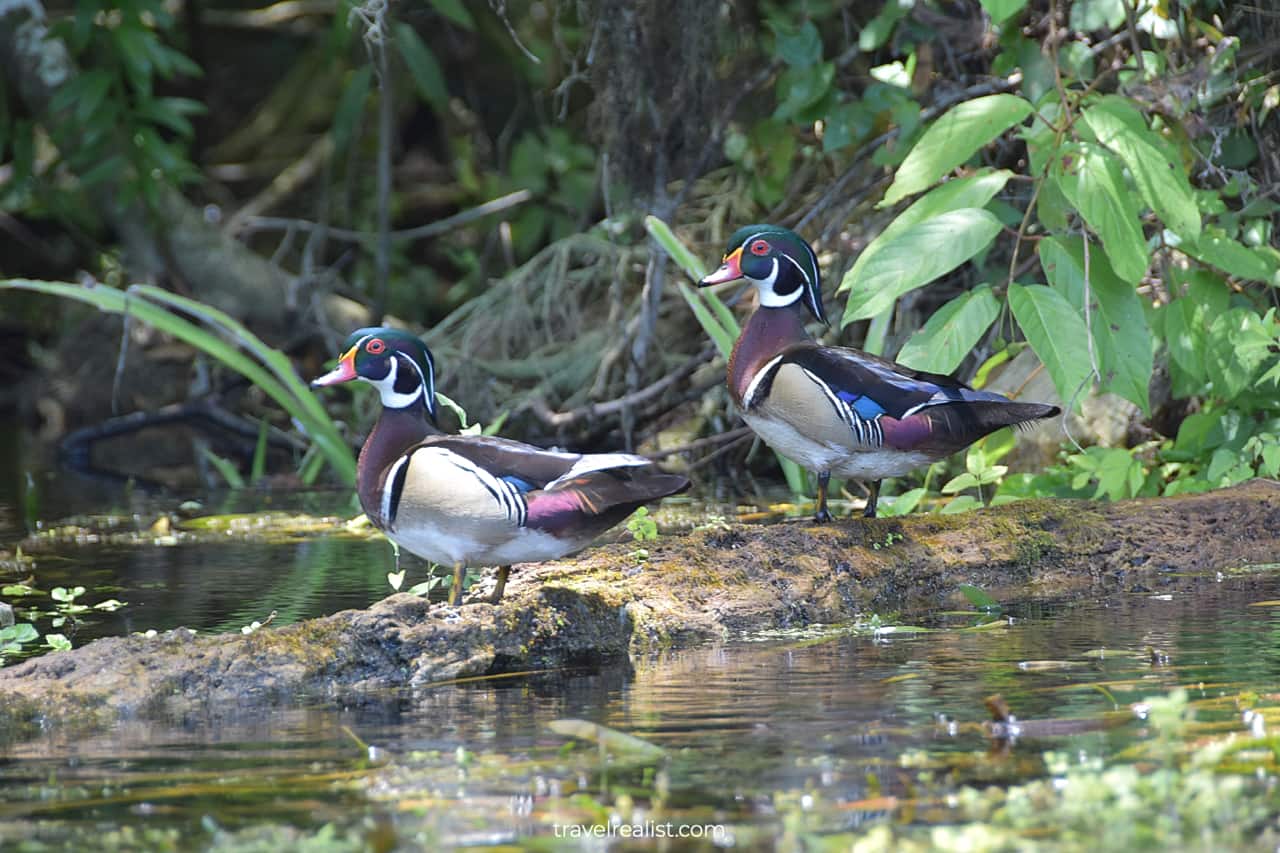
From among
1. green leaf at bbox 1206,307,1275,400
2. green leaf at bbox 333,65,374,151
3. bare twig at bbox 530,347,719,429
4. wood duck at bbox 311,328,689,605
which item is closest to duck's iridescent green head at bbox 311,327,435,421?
wood duck at bbox 311,328,689,605

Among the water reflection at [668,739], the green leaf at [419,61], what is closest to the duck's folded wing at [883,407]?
the water reflection at [668,739]

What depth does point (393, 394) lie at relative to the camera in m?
5.36

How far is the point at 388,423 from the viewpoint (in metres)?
5.29

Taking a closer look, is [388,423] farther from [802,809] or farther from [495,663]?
[802,809]

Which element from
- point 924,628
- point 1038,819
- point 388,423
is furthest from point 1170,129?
point 1038,819

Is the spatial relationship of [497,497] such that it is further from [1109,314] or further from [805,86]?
[805,86]

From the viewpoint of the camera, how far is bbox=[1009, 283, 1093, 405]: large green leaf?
5.28 m

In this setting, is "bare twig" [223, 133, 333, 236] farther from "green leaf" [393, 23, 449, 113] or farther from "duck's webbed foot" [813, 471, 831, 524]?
"duck's webbed foot" [813, 471, 831, 524]

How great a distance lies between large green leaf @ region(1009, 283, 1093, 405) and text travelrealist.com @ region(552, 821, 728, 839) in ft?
8.55

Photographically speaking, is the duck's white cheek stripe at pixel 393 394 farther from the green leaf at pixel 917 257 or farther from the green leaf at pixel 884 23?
the green leaf at pixel 884 23

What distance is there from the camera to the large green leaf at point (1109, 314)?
5.61 m

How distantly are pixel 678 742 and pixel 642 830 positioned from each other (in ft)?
2.08

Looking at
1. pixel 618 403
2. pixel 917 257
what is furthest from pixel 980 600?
pixel 618 403

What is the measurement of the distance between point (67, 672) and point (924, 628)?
2.32 metres
